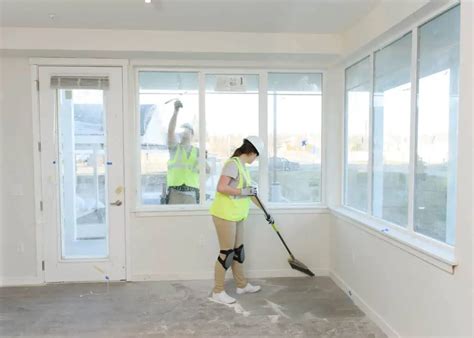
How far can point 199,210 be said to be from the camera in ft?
13.0

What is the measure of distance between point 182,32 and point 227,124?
3.48 feet

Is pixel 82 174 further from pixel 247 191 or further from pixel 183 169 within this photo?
pixel 247 191

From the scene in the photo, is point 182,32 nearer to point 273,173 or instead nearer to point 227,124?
point 227,124

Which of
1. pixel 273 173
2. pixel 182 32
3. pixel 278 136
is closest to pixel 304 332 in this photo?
pixel 273 173

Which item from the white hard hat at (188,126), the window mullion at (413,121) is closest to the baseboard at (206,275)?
the white hard hat at (188,126)

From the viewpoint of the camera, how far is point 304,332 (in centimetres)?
281

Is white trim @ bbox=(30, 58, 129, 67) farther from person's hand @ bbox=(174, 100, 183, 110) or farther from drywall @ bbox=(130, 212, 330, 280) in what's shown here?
drywall @ bbox=(130, 212, 330, 280)

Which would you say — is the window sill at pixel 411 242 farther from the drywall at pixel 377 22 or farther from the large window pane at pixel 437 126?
the drywall at pixel 377 22

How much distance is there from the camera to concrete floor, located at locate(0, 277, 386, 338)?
283 cm

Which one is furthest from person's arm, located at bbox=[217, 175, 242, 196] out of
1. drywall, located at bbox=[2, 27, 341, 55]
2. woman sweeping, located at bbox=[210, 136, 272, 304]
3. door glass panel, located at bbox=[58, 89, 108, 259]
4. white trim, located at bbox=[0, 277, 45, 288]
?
white trim, located at bbox=[0, 277, 45, 288]

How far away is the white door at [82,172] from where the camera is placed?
3740 mm

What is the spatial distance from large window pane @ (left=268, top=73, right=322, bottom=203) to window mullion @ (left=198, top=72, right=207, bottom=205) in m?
0.72

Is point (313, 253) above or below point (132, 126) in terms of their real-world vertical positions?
below

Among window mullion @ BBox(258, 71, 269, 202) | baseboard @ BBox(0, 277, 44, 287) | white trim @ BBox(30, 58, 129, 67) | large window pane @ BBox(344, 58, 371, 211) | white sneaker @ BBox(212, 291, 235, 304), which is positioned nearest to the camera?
white sneaker @ BBox(212, 291, 235, 304)
